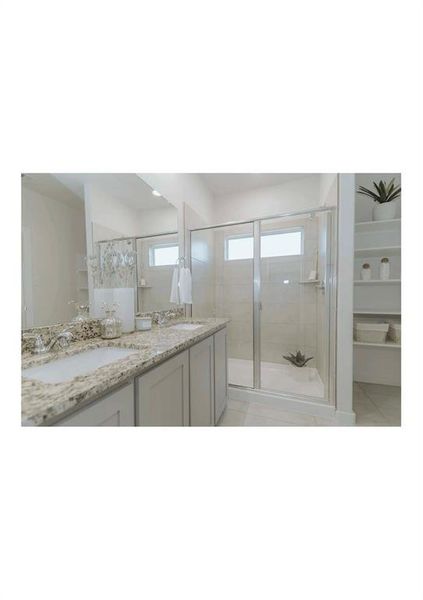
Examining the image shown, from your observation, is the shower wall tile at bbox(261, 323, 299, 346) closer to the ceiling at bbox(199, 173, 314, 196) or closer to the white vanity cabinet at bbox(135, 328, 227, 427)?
the white vanity cabinet at bbox(135, 328, 227, 427)

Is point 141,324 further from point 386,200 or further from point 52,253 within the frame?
point 386,200

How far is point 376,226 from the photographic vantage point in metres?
2.20

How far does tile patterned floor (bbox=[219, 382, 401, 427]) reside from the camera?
1.74m

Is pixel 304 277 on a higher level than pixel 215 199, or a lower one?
lower

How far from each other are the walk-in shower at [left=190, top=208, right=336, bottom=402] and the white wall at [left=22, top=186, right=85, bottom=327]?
1.40m

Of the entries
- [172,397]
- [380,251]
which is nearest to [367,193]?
[380,251]

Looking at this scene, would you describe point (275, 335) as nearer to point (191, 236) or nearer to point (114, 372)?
point (191, 236)

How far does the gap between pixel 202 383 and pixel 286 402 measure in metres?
1.03

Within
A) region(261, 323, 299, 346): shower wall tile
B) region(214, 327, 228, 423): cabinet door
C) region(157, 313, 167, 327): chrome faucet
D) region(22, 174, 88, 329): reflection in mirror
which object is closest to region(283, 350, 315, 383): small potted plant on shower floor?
region(261, 323, 299, 346): shower wall tile

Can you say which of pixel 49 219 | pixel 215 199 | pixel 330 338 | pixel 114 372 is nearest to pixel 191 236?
pixel 215 199

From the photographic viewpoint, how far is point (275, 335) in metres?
2.89

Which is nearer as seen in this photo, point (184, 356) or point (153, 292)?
point (184, 356)

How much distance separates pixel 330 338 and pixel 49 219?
220cm

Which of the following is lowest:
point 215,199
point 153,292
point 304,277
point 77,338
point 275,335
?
point 275,335
